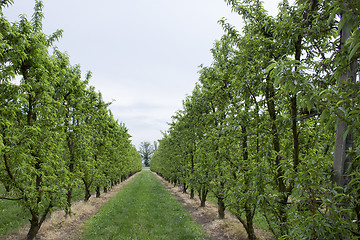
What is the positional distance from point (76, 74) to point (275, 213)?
1212cm

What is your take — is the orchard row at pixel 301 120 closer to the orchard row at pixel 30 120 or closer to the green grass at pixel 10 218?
the orchard row at pixel 30 120

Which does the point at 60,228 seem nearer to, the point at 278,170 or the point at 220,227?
the point at 220,227

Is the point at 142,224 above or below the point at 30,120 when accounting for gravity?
below

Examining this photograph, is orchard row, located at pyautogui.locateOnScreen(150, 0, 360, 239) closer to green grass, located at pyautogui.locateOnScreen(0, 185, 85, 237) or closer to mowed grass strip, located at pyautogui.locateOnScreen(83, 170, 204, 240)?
mowed grass strip, located at pyautogui.locateOnScreen(83, 170, 204, 240)

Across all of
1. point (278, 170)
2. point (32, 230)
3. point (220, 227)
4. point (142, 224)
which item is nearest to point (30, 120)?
point (32, 230)

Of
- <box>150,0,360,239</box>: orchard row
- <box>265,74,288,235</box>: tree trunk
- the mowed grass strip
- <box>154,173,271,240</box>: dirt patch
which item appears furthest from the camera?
the mowed grass strip

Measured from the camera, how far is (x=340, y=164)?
8.45 ft

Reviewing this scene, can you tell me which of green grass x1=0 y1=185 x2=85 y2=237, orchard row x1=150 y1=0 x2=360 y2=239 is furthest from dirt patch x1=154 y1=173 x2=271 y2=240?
green grass x1=0 y1=185 x2=85 y2=237

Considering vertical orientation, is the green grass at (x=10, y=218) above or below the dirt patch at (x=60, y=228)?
above

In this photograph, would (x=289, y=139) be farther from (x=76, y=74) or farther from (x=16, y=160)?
(x=76, y=74)

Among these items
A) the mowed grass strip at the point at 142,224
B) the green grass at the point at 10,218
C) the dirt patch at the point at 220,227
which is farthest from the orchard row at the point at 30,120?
the dirt patch at the point at 220,227

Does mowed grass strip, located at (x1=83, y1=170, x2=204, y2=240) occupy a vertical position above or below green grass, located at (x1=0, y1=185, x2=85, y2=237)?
below

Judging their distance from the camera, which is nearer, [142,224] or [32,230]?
[32,230]

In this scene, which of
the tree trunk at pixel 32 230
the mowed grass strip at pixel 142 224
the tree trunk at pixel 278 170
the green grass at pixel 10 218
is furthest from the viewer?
the mowed grass strip at pixel 142 224
